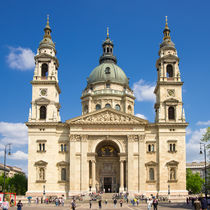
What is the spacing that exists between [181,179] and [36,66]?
3404 centimetres

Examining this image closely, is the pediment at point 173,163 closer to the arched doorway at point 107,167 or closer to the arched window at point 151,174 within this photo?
the arched window at point 151,174

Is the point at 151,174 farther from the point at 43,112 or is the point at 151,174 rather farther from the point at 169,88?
the point at 43,112

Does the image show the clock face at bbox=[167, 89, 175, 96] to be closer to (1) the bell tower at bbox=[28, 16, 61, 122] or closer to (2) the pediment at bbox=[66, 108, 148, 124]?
(2) the pediment at bbox=[66, 108, 148, 124]

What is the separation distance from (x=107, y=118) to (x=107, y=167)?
10.5 meters

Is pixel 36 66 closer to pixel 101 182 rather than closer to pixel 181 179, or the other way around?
pixel 101 182

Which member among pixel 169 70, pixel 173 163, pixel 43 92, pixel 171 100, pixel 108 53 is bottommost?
pixel 173 163

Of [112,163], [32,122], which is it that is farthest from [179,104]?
[32,122]

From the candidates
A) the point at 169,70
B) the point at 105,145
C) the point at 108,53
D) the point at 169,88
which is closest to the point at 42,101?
the point at 105,145

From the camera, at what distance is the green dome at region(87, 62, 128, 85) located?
78.4 metres

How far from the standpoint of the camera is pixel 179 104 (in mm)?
63062

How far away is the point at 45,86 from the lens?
63.4 meters

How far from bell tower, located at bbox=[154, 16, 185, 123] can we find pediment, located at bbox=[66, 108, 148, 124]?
4918 millimetres

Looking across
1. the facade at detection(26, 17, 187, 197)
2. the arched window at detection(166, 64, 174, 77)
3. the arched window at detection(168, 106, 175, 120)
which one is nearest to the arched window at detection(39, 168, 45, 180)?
the facade at detection(26, 17, 187, 197)

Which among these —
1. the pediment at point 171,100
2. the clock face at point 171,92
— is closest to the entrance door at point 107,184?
the pediment at point 171,100
